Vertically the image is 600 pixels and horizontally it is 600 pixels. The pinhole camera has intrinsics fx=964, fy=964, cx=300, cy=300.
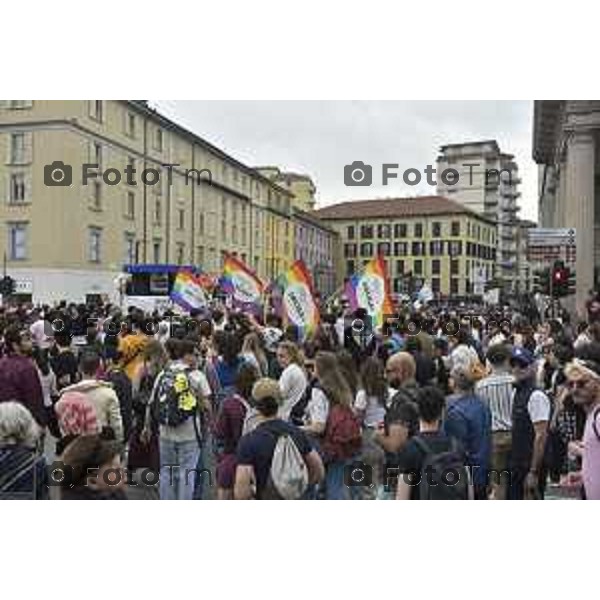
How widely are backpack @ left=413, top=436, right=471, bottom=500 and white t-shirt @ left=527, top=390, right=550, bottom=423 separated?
1.96 meters

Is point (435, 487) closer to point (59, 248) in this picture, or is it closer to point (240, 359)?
point (240, 359)

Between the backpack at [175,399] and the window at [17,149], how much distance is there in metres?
36.7

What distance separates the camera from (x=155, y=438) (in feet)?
28.0

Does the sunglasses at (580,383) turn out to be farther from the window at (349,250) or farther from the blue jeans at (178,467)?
the window at (349,250)

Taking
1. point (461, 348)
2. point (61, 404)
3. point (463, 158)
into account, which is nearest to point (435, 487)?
point (61, 404)

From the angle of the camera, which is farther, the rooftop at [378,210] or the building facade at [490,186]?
the rooftop at [378,210]

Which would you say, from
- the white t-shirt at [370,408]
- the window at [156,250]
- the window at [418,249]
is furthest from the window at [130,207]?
the white t-shirt at [370,408]

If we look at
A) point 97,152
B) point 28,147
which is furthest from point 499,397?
point 28,147

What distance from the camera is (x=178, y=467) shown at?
7.93 m

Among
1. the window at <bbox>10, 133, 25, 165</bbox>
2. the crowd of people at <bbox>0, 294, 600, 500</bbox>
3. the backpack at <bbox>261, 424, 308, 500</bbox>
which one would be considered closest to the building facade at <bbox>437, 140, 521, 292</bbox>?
the crowd of people at <bbox>0, 294, 600, 500</bbox>

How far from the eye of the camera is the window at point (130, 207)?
45.0 metres

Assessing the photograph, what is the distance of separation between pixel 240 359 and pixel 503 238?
106 metres

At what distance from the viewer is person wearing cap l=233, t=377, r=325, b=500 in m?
5.96

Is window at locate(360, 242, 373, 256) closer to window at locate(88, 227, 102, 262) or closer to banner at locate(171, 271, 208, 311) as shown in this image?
window at locate(88, 227, 102, 262)
